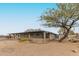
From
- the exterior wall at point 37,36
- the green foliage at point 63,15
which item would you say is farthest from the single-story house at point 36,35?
the green foliage at point 63,15

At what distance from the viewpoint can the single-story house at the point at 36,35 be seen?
2.26 metres

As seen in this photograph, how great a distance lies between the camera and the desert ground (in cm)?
227

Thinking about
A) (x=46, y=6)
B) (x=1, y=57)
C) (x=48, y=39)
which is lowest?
(x=1, y=57)

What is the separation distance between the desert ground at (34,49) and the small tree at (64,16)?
0.10m

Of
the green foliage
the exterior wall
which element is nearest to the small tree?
the green foliage

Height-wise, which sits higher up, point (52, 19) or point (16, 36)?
point (52, 19)

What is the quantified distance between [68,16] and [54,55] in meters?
0.42

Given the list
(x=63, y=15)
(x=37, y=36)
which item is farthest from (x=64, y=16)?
(x=37, y=36)

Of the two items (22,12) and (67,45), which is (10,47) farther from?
(67,45)

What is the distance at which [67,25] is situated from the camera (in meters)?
2.32

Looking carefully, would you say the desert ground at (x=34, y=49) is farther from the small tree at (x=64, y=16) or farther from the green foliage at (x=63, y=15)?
the green foliage at (x=63, y=15)

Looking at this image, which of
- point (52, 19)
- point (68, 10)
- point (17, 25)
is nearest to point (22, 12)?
point (17, 25)

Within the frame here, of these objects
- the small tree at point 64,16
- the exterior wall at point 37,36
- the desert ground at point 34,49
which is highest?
the small tree at point 64,16

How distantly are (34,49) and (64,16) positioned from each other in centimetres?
45
